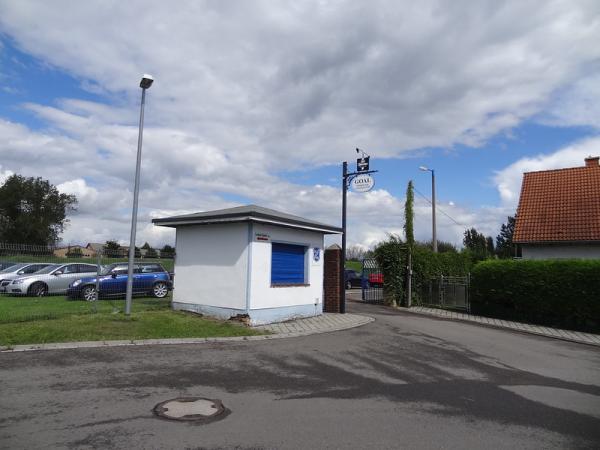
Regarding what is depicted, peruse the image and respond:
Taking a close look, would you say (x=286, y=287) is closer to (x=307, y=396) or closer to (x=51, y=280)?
(x=307, y=396)

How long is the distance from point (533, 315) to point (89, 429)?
1581 cm

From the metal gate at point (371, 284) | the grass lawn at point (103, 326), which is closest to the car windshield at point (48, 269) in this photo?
the grass lawn at point (103, 326)

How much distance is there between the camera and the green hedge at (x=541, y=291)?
1526cm

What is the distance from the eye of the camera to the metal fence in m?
17.7

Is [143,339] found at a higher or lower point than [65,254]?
lower

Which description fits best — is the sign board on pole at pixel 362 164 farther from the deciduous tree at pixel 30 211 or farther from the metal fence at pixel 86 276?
the deciduous tree at pixel 30 211

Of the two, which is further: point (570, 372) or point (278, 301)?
point (278, 301)

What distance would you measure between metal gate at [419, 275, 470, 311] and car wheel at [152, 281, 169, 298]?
1121cm

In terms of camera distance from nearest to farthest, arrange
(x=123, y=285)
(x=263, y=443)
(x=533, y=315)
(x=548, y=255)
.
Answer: (x=263, y=443)
(x=533, y=315)
(x=123, y=285)
(x=548, y=255)

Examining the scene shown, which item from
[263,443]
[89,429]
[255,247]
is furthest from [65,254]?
[263,443]

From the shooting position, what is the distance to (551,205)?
960 inches

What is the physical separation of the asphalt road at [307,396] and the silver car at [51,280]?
37.3ft

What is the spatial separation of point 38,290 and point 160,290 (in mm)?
4626

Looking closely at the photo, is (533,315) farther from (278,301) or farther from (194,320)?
(194,320)
